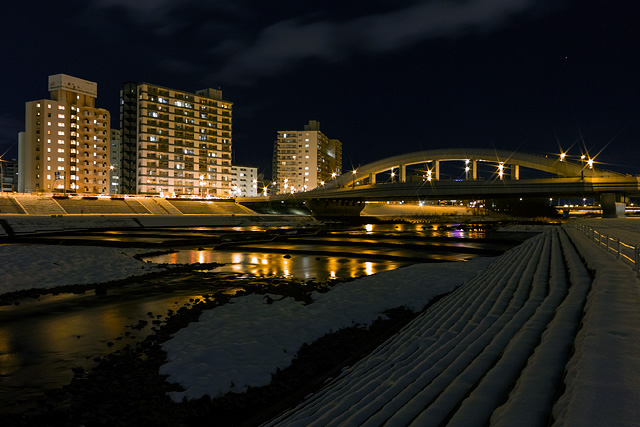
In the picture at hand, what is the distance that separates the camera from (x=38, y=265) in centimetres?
1961

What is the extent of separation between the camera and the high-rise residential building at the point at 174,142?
142m

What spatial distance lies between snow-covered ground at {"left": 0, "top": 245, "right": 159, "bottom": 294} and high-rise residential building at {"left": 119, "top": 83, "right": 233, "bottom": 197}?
12210cm

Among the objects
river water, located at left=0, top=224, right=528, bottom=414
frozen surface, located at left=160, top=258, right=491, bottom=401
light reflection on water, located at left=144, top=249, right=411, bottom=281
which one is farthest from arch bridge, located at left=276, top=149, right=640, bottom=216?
frozen surface, located at left=160, top=258, right=491, bottom=401

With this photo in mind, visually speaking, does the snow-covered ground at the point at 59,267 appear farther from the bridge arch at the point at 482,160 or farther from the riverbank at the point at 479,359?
the bridge arch at the point at 482,160

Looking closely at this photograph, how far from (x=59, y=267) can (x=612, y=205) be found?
3163 inches

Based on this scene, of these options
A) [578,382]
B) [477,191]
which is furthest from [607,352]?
[477,191]

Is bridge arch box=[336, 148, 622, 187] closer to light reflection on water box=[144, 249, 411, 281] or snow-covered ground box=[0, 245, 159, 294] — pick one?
light reflection on water box=[144, 249, 411, 281]

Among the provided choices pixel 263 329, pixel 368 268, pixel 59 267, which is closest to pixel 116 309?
pixel 263 329

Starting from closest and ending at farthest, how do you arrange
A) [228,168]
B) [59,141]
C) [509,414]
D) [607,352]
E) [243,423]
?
[509,414]
[607,352]
[243,423]
[59,141]
[228,168]

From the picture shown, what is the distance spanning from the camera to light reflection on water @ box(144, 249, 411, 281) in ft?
68.9

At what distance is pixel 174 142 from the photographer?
→ 488 feet

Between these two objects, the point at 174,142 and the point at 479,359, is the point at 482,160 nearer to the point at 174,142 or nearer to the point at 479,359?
the point at 479,359

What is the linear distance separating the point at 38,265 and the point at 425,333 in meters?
19.2

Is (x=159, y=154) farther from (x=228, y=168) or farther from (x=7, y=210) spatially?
(x=7, y=210)
